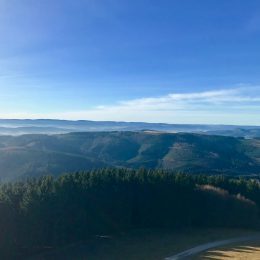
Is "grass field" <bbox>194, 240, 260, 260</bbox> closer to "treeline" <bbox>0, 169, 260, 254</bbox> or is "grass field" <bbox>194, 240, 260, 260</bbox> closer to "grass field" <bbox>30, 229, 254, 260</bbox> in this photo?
"grass field" <bbox>30, 229, 254, 260</bbox>

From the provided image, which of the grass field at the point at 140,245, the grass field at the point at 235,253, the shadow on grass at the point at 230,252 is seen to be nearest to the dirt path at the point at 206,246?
the grass field at the point at 140,245

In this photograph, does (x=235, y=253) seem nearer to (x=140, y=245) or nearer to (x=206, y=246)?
(x=206, y=246)

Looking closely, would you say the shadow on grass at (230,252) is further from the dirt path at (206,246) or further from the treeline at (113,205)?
the treeline at (113,205)

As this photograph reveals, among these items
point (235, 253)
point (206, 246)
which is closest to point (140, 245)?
point (206, 246)

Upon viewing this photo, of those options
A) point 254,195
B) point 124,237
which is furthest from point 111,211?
point 254,195

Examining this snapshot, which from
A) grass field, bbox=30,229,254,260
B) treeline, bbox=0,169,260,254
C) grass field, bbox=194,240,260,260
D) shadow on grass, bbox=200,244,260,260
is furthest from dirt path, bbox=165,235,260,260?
treeline, bbox=0,169,260,254

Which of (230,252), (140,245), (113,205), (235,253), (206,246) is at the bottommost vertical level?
(140,245)
